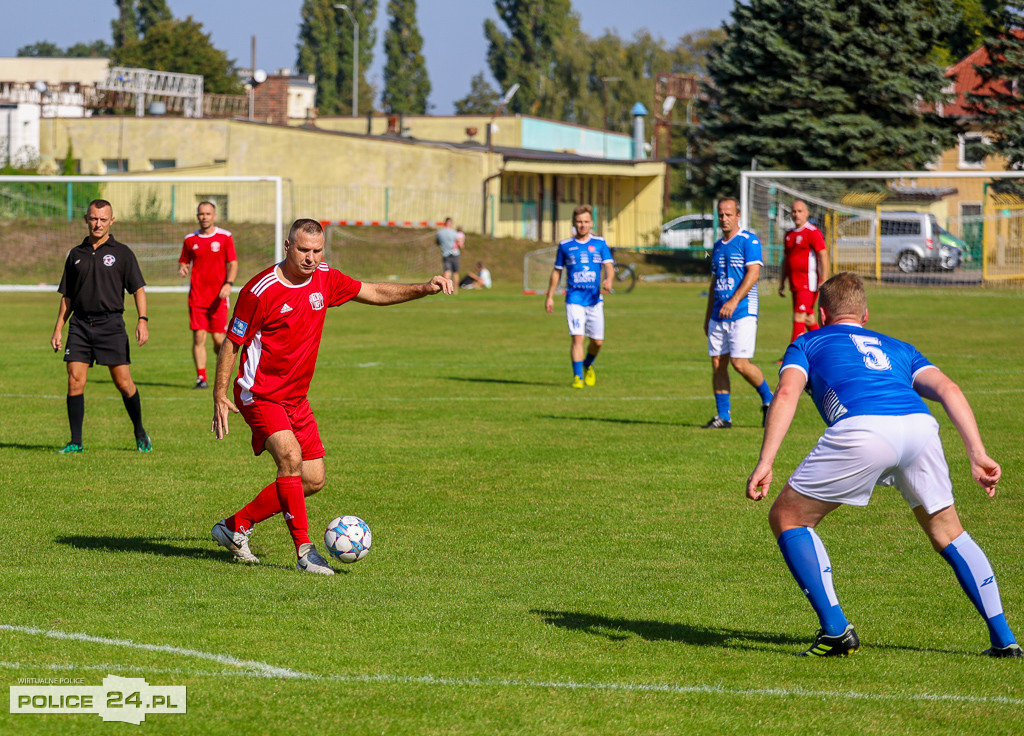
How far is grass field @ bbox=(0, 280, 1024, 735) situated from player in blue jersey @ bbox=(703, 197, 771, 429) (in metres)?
0.55

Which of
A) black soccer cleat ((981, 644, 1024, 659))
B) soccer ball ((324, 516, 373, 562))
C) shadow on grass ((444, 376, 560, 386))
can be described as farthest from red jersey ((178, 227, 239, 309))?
black soccer cleat ((981, 644, 1024, 659))

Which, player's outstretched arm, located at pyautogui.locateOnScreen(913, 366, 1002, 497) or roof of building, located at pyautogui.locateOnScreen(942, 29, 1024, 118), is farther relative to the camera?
roof of building, located at pyautogui.locateOnScreen(942, 29, 1024, 118)

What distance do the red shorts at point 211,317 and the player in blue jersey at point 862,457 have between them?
1130 cm

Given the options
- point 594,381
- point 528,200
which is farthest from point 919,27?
point 594,381

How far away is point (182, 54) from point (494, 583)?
8342cm

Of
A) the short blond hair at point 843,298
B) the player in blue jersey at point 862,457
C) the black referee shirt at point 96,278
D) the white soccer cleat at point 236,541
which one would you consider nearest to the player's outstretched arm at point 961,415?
the player in blue jersey at point 862,457

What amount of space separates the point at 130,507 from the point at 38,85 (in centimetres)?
6277

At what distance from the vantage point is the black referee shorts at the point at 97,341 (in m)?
11.1

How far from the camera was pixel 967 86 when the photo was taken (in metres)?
65.6

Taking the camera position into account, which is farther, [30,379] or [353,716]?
[30,379]

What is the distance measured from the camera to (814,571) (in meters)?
5.45

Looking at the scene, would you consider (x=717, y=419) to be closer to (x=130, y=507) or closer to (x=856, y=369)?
(x=130, y=507)

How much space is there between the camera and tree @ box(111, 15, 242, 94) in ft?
275

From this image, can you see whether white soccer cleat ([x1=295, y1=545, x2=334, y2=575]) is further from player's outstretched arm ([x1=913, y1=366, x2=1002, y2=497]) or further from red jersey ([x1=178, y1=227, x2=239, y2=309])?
red jersey ([x1=178, y1=227, x2=239, y2=309])
